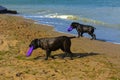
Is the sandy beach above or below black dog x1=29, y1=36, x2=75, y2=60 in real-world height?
below

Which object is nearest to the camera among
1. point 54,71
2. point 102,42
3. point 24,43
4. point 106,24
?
point 54,71

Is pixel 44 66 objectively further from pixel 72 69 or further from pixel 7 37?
pixel 7 37

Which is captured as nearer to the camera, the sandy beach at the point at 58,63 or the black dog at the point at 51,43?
the sandy beach at the point at 58,63

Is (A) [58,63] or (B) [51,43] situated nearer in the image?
(A) [58,63]

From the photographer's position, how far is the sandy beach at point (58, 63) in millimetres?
10039

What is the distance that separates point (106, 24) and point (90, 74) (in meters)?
14.7

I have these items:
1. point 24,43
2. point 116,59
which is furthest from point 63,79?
point 24,43

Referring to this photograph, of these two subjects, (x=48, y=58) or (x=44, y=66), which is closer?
(x=44, y=66)

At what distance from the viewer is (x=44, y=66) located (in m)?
11.1

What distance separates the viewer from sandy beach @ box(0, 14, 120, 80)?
10.0 meters

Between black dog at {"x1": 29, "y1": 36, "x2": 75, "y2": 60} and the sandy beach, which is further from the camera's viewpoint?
black dog at {"x1": 29, "y1": 36, "x2": 75, "y2": 60}

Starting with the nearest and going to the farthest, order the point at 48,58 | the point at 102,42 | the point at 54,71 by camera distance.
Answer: the point at 54,71
the point at 48,58
the point at 102,42

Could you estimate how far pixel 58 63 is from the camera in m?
11.6

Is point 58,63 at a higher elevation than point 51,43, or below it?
below
